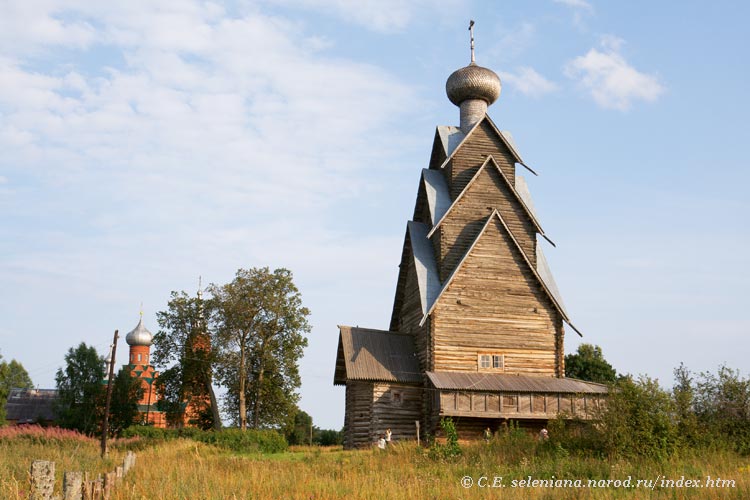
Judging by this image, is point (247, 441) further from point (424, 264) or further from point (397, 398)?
point (424, 264)

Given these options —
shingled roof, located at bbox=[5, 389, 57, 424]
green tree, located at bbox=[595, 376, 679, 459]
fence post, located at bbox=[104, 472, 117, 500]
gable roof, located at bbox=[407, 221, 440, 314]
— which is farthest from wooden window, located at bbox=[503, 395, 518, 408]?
shingled roof, located at bbox=[5, 389, 57, 424]

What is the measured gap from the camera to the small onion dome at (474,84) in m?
37.0

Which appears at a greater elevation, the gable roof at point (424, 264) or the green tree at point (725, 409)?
the gable roof at point (424, 264)

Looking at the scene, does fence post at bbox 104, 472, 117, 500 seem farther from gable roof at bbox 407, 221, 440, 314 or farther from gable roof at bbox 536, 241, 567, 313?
gable roof at bbox 536, 241, 567, 313

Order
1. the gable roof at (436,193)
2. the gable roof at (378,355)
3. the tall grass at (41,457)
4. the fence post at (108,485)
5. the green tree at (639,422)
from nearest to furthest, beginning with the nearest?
the fence post at (108,485), the tall grass at (41,457), the green tree at (639,422), the gable roof at (378,355), the gable roof at (436,193)

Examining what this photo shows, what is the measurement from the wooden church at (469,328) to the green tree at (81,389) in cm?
2742

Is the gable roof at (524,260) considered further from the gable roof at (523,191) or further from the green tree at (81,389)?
the green tree at (81,389)

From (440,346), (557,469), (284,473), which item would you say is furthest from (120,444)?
(557,469)

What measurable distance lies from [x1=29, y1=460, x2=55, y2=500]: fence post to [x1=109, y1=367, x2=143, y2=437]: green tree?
4520 cm

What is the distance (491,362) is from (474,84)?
14.8 meters

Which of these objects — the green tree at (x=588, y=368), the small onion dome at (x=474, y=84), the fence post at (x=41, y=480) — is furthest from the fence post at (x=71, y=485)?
the green tree at (x=588, y=368)

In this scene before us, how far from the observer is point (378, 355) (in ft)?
104

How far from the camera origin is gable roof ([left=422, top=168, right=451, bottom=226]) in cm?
3378

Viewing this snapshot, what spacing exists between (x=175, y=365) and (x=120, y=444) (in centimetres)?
1284
